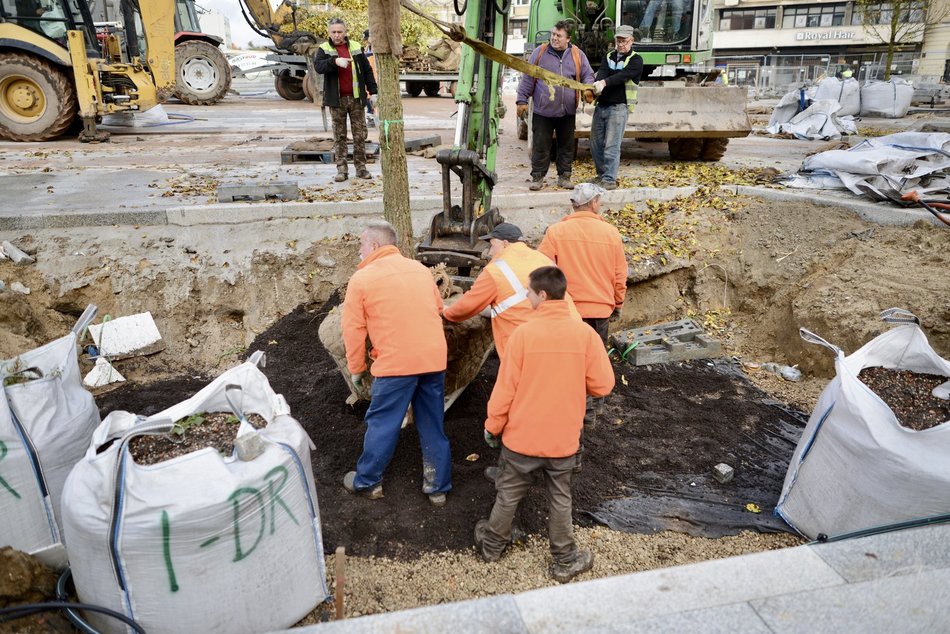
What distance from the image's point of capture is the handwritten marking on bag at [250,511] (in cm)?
264

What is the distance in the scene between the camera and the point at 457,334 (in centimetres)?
480

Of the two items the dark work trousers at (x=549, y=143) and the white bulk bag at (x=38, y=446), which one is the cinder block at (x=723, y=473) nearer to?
the white bulk bag at (x=38, y=446)

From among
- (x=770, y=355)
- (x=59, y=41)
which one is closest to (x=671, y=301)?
(x=770, y=355)

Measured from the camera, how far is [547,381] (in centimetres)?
328

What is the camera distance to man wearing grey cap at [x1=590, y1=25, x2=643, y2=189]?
7617mm

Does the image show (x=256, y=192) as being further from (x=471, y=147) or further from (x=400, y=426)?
(x=400, y=426)

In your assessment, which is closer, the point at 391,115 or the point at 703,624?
the point at 703,624

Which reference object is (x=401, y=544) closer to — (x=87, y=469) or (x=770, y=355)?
(x=87, y=469)

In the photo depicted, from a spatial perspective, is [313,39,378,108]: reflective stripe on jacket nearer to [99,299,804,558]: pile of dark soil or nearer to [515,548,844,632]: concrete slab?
[99,299,804,558]: pile of dark soil

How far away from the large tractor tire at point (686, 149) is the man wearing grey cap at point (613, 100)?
2.43 metres

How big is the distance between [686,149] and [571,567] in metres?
8.37

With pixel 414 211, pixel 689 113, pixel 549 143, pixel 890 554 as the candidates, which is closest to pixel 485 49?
pixel 414 211

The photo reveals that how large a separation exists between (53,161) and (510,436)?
969 cm

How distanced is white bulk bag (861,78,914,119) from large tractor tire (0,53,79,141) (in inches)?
778
